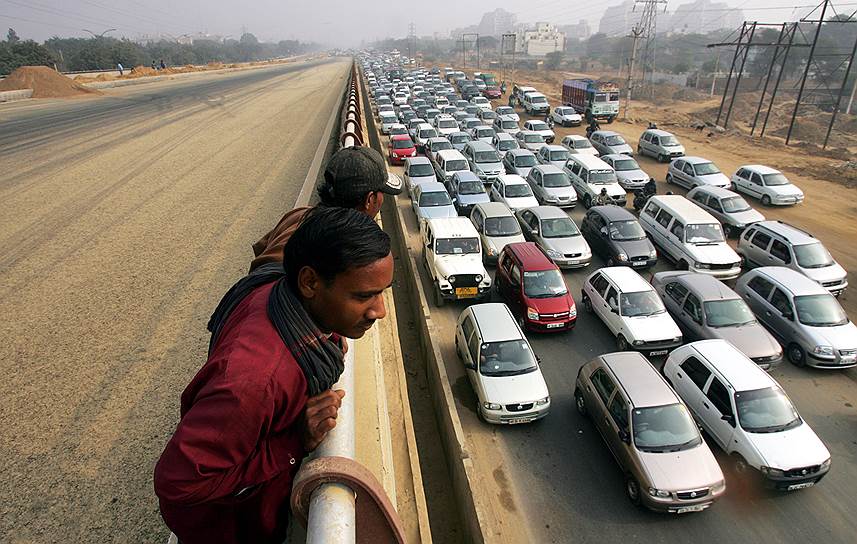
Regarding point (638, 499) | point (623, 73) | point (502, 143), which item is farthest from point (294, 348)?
point (623, 73)

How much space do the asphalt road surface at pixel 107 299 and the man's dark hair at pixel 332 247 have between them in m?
3.03

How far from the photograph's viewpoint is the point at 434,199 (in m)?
17.5

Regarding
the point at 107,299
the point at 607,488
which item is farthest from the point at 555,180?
the point at 107,299

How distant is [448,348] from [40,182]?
39.9 ft

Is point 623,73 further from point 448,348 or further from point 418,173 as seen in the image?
point 448,348

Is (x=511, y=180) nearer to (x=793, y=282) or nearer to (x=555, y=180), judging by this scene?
(x=555, y=180)

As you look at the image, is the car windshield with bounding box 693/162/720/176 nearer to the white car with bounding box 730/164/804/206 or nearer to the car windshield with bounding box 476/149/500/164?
the white car with bounding box 730/164/804/206

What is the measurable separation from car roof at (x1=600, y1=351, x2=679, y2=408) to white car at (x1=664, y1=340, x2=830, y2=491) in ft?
3.34

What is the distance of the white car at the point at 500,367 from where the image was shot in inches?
347

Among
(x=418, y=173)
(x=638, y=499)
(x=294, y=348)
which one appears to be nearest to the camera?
(x=294, y=348)

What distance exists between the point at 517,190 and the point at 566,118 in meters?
21.3

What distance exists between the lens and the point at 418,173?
21.0 meters

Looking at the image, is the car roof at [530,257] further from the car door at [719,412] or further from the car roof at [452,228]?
Answer: the car door at [719,412]

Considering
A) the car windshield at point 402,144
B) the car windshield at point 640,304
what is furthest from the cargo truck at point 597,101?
the car windshield at point 640,304
